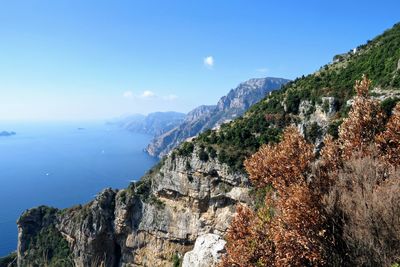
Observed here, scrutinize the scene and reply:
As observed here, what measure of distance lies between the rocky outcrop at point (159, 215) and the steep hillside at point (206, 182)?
0.40ft

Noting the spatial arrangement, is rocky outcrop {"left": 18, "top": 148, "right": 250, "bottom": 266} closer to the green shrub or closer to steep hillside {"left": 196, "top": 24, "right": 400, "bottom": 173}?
the green shrub

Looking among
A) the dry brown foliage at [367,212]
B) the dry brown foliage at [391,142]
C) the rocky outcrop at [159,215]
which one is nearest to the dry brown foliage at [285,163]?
the dry brown foliage at [367,212]

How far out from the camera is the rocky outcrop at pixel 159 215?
45.5 meters

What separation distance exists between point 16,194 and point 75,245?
99.5m

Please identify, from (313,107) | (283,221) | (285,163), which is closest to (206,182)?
(313,107)

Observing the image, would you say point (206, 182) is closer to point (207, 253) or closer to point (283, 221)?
point (207, 253)

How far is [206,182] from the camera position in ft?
153

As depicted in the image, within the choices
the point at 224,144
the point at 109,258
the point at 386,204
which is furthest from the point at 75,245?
the point at 386,204

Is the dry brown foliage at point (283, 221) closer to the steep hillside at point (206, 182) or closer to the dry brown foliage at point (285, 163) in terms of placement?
the dry brown foliage at point (285, 163)

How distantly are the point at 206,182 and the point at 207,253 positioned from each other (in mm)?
26459

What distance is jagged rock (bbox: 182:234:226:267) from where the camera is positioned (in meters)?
19.8

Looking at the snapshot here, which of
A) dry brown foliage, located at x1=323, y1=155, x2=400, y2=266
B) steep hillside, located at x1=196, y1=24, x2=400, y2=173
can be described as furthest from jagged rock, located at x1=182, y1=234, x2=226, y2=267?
steep hillside, located at x1=196, y1=24, x2=400, y2=173

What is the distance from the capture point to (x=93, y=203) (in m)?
61.1

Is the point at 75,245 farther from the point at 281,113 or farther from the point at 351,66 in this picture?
the point at 351,66
